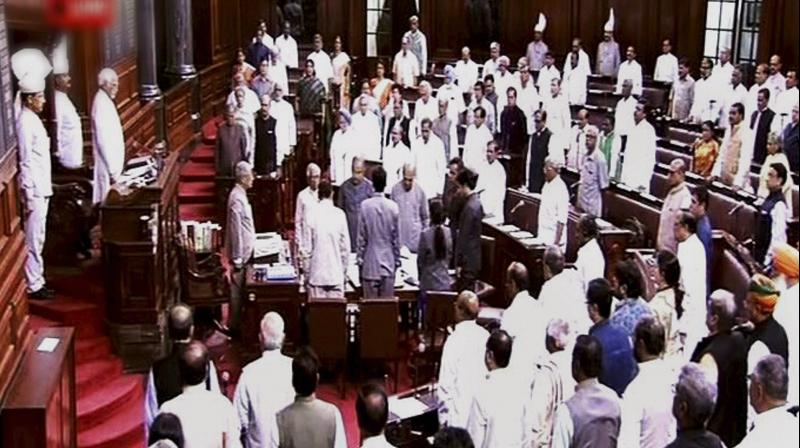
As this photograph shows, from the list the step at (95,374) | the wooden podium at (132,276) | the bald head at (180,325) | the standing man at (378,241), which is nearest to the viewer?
the bald head at (180,325)

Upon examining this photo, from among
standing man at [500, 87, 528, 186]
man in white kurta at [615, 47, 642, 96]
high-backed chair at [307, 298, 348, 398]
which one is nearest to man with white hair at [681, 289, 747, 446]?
high-backed chair at [307, 298, 348, 398]

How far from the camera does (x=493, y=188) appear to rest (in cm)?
1164

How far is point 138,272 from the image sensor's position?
7.94 metres

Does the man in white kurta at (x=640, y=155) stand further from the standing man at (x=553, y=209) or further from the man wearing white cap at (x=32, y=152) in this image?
the man wearing white cap at (x=32, y=152)

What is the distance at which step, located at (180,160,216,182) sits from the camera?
43.8ft

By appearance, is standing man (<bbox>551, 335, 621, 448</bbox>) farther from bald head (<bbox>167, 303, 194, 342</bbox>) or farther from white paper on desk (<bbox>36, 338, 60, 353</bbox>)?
white paper on desk (<bbox>36, 338, 60, 353</bbox>)

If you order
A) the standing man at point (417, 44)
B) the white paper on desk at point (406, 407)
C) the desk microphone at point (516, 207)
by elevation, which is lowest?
the white paper on desk at point (406, 407)

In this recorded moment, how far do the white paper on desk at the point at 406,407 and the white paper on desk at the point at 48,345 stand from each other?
1.92 m

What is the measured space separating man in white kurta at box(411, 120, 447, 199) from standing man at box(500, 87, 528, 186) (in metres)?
2.36

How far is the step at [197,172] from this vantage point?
13336 mm

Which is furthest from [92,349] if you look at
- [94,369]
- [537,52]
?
[537,52]

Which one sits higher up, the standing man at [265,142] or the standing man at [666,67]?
the standing man at [666,67]

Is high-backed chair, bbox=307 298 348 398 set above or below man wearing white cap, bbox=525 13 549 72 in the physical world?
below

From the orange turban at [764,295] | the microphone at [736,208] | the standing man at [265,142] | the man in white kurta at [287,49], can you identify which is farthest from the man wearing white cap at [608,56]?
the orange turban at [764,295]
